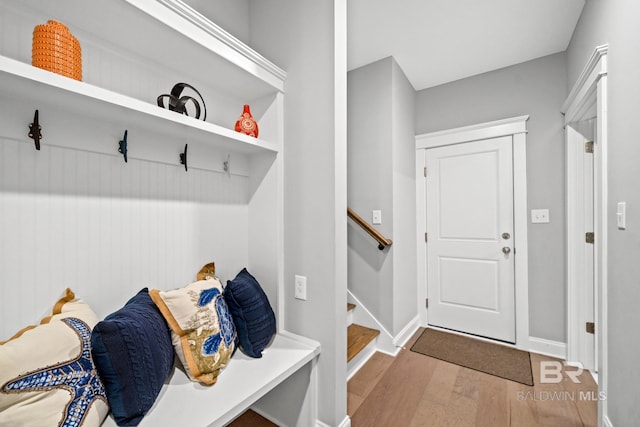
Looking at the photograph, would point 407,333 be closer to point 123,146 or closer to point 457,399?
point 457,399

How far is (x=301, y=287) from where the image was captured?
1.52 meters

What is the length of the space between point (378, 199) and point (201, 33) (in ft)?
6.11

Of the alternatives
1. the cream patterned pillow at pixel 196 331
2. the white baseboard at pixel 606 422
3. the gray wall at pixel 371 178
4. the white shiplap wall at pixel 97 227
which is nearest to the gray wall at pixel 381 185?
the gray wall at pixel 371 178

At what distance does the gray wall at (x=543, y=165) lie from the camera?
7.77 ft

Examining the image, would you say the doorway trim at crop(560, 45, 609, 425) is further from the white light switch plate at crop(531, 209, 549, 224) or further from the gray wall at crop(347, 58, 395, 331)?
the gray wall at crop(347, 58, 395, 331)

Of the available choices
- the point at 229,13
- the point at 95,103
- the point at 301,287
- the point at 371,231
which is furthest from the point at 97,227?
the point at 371,231

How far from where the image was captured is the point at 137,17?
102 cm

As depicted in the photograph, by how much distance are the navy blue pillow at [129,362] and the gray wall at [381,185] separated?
189 cm

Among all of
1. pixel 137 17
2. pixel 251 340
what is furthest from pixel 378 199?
pixel 137 17

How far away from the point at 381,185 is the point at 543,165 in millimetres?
1473

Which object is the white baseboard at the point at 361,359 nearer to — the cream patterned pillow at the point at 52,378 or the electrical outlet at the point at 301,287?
the electrical outlet at the point at 301,287

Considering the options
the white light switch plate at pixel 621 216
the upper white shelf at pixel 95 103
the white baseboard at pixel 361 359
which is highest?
the upper white shelf at pixel 95 103

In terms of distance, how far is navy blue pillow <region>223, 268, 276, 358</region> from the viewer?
1362mm

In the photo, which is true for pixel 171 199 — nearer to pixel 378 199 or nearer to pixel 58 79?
pixel 58 79
